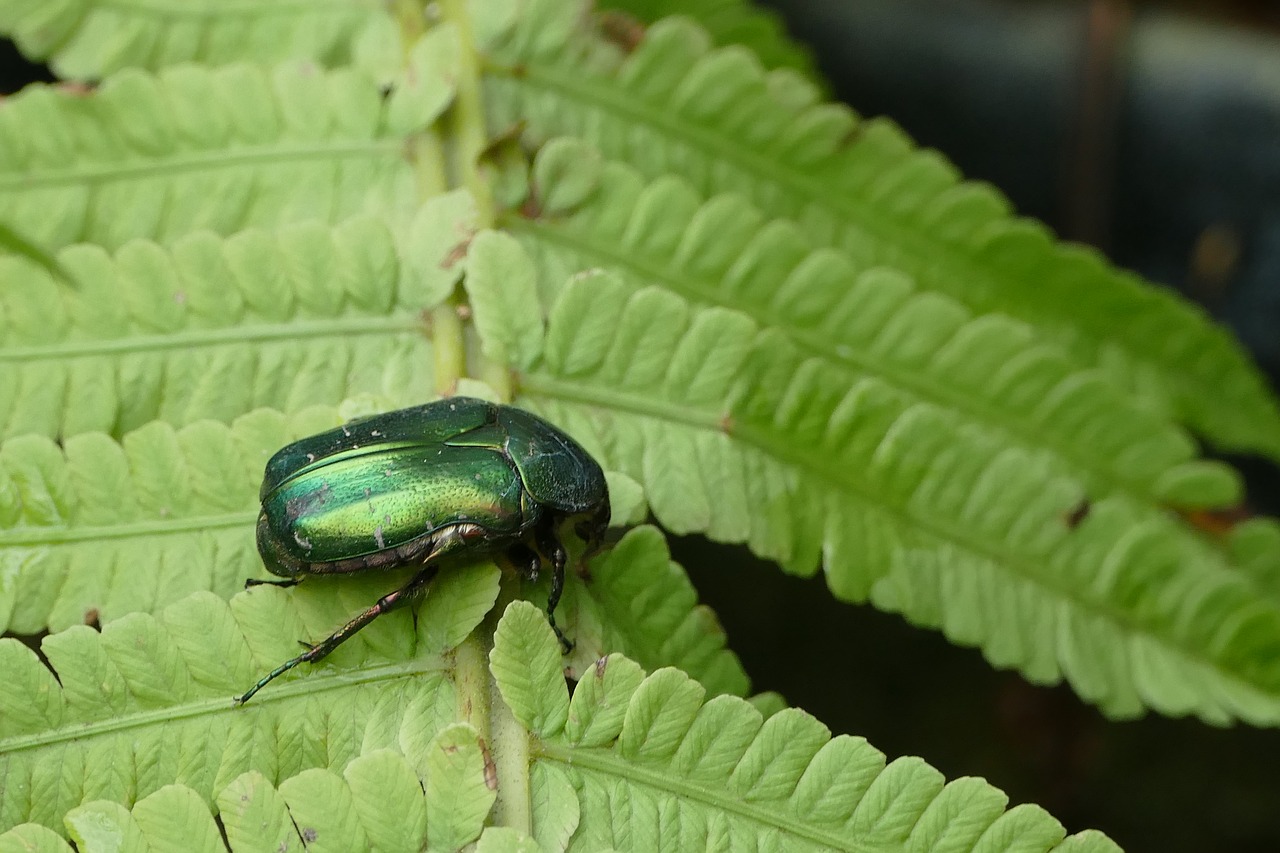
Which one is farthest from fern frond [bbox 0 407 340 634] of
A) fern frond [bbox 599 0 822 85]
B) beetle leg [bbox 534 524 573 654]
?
fern frond [bbox 599 0 822 85]

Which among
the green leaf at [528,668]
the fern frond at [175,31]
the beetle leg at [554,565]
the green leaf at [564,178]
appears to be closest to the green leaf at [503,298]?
the green leaf at [564,178]

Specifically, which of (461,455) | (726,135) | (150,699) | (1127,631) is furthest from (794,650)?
(150,699)

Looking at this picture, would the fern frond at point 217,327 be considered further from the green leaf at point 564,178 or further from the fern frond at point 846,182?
the fern frond at point 846,182

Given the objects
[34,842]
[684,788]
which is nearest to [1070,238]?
[684,788]

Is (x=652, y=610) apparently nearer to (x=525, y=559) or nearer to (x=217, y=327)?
(x=525, y=559)

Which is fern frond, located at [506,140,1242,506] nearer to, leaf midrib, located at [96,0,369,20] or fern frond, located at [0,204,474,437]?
fern frond, located at [0,204,474,437]

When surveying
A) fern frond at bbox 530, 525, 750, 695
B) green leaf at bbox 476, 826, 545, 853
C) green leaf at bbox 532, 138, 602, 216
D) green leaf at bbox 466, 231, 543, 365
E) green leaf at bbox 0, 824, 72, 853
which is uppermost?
green leaf at bbox 532, 138, 602, 216
